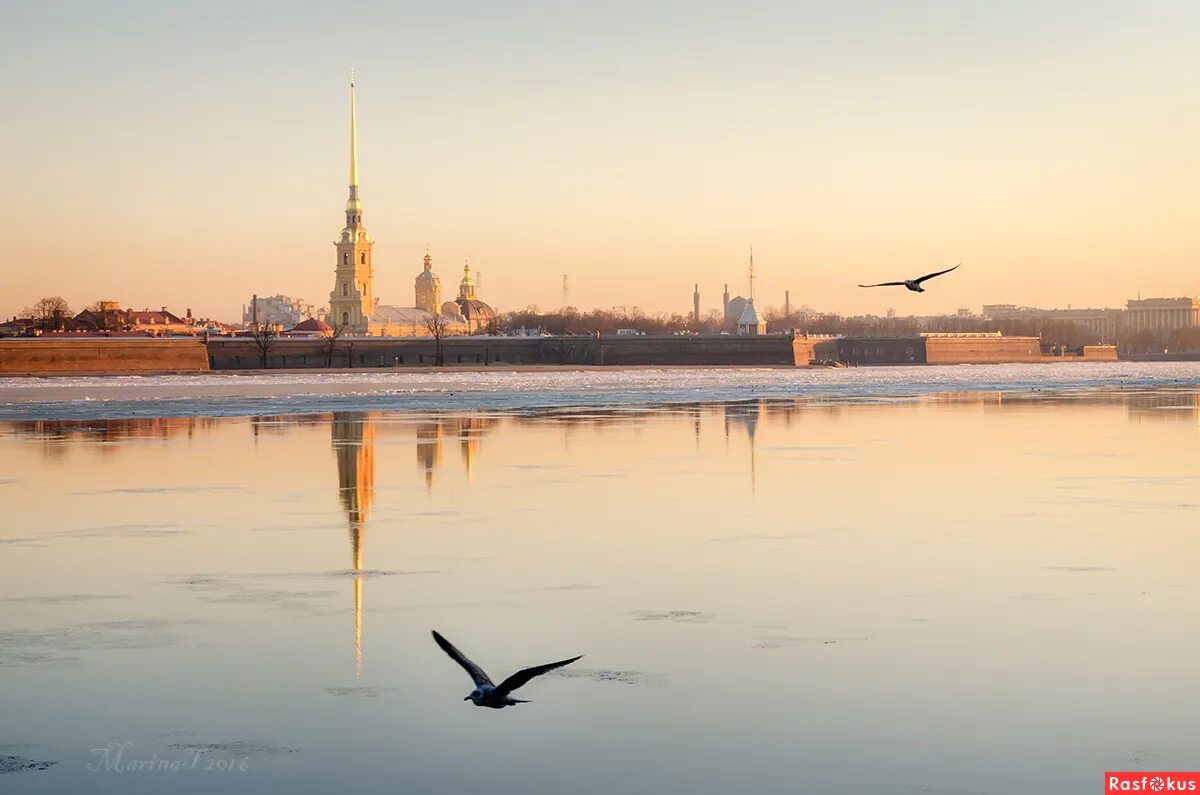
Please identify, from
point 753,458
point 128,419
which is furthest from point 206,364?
point 753,458

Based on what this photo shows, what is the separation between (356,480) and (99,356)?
6835 centimetres

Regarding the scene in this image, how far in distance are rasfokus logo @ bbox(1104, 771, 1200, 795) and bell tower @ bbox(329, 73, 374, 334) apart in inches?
4935

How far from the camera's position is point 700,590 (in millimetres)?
10055

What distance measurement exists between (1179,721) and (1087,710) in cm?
39

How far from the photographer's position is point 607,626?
8.91 m

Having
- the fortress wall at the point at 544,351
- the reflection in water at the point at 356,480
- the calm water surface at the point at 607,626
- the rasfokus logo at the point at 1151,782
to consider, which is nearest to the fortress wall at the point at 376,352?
the fortress wall at the point at 544,351

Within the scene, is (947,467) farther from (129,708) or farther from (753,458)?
(129,708)

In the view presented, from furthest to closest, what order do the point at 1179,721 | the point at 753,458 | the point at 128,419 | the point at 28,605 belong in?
the point at 128,419 → the point at 753,458 → the point at 28,605 → the point at 1179,721

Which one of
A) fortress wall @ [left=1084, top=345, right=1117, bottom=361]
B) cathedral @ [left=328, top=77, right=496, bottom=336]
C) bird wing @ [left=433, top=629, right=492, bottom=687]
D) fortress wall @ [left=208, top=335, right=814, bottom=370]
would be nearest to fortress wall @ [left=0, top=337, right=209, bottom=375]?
fortress wall @ [left=208, top=335, right=814, bottom=370]

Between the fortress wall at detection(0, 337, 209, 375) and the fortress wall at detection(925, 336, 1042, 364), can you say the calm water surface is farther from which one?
the fortress wall at detection(925, 336, 1042, 364)

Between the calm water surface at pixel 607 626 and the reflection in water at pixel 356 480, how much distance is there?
0.07 m

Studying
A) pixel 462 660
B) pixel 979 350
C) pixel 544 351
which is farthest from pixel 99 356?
pixel 462 660

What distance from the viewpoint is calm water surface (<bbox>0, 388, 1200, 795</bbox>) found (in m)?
6.35

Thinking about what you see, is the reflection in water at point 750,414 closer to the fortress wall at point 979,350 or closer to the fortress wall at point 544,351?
the fortress wall at point 544,351
